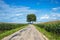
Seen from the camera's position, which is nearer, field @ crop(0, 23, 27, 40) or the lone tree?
field @ crop(0, 23, 27, 40)

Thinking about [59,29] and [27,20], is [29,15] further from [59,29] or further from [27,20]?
[59,29]

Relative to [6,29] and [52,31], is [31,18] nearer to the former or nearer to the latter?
[6,29]

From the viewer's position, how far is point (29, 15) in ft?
501

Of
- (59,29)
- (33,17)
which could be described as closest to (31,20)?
(33,17)

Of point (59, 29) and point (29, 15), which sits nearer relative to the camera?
point (59, 29)

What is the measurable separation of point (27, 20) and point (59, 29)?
116919 mm

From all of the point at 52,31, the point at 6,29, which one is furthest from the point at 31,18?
the point at 52,31

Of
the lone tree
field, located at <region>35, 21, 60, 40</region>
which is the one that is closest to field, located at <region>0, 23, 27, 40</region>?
field, located at <region>35, 21, 60, 40</region>

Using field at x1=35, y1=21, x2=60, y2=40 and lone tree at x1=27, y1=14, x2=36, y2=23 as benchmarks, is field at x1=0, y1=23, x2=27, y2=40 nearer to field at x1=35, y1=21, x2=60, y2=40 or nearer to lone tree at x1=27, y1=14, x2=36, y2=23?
field at x1=35, y1=21, x2=60, y2=40

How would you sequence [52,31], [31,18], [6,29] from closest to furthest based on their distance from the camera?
[52,31] < [6,29] < [31,18]

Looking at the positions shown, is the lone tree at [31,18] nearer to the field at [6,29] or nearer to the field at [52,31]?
Answer: the field at [6,29]

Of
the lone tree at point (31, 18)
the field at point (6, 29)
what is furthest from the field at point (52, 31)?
the lone tree at point (31, 18)

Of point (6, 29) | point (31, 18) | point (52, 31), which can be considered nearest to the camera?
point (52, 31)

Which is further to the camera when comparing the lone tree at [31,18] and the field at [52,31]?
the lone tree at [31,18]
